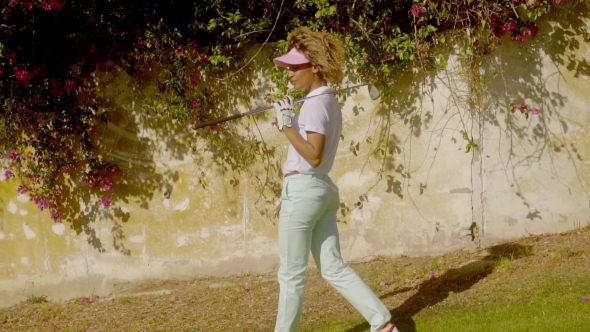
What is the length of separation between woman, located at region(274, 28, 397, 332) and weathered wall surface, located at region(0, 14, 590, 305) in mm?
2134

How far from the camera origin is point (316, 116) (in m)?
3.63

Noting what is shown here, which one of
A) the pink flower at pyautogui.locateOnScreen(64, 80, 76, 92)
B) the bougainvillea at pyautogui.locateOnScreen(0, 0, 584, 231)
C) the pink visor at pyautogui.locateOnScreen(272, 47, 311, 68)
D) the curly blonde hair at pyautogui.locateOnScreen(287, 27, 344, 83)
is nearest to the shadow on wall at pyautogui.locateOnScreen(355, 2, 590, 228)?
the bougainvillea at pyautogui.locateOnScreen(0, 0, 584, 231)

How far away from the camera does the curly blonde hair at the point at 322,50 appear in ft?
12.4

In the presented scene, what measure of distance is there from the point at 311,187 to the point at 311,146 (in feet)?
0.74

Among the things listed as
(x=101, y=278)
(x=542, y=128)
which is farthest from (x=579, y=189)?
(x=101, y=278)

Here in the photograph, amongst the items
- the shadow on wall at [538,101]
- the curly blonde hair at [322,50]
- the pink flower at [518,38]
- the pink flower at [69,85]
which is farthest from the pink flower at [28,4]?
the pink flower at [518,38]

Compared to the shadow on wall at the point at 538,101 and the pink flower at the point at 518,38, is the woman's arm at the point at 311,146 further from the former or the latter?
the pink flower at the point at 518,38

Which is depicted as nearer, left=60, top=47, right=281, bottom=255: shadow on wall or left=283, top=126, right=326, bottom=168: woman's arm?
left=283, top=126, right=326, bottom=168: woman's arm

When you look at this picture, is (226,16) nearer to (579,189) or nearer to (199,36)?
(199,36)

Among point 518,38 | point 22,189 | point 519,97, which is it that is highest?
point 518,38

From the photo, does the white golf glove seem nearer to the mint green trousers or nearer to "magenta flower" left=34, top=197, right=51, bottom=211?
the mint green trousers

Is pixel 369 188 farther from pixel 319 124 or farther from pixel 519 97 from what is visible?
pixel 319 124

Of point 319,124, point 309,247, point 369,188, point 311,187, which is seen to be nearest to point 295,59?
point 319,124

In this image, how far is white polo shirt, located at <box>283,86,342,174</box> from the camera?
3.63 m
